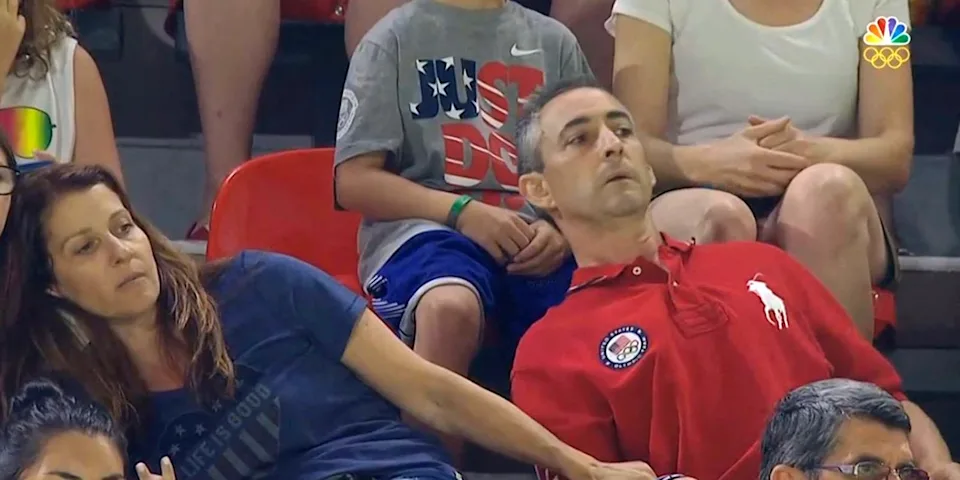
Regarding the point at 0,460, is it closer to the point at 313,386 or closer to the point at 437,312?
the point at 313,386

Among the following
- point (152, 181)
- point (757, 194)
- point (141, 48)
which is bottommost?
point (152, 181)

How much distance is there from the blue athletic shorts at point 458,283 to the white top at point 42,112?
1.40 ft

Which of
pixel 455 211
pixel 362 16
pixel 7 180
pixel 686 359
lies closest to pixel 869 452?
pixel 686 359

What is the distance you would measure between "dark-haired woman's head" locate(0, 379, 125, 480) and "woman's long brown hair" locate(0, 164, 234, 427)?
2.2 inches

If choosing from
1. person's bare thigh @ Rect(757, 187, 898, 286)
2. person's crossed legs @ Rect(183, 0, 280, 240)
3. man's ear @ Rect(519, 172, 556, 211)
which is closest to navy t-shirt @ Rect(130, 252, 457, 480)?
man's ear @ Rect(519, 172, 556, 211)

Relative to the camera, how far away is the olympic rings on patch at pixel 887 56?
1.90 metres

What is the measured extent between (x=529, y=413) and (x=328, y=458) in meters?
0.22

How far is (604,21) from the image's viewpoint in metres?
2.17

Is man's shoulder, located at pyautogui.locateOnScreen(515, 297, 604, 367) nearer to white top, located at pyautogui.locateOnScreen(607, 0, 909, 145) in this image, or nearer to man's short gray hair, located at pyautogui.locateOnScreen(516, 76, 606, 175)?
man's short gray hair, located at pyautogui.locateOnScreen(516, 76, 606, 175)

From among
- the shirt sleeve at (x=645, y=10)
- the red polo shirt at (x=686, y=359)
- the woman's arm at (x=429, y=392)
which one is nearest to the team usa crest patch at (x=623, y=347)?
the red polo shirt at (x=686, y=359)

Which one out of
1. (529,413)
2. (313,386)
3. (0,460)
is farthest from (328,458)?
(0,460)

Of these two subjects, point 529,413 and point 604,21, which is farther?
point 604,21

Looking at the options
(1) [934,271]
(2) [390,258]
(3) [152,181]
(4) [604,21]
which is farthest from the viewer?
(3) [152,181]

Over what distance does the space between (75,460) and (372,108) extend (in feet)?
2.58
